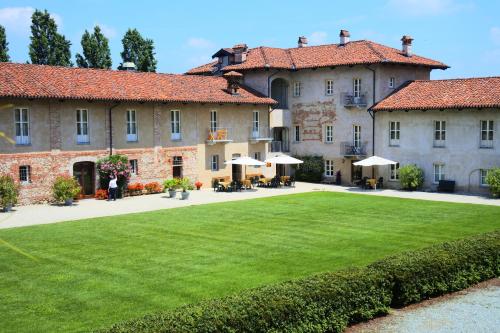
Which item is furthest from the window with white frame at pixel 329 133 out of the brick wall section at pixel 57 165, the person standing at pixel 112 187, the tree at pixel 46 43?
the tree at pixel 46 43

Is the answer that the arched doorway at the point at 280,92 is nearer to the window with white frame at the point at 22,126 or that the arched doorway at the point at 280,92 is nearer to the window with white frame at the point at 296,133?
the window with white frame at the point at 296,133

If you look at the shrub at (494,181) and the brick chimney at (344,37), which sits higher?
the brick chimney at (344,37)

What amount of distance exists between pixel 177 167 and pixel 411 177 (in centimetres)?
1573

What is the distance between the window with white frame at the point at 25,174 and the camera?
111 feet

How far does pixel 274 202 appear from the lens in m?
35.4

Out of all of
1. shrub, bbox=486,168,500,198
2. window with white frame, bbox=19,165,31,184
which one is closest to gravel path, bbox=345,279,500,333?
shrub, bbox=486,168,500,198

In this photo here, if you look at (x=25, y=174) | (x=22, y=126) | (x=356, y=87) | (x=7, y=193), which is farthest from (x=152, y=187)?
(x=356, y=87)

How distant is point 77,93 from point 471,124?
80.5ft

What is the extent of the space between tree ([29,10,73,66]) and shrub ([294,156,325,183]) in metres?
26.5

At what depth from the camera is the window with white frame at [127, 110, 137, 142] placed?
3897 centimetres

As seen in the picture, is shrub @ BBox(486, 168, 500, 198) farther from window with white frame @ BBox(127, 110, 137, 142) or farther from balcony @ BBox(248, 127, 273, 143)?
window with white frame @ BBox(127, 110, 137, 142)

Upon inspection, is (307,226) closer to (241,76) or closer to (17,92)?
(17,92)

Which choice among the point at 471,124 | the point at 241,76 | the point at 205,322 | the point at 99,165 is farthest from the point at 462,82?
the point at 205,322

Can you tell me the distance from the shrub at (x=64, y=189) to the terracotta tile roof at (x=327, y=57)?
19.1 metres
